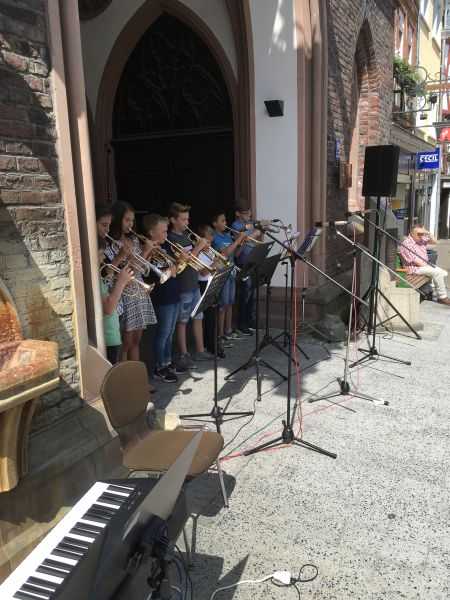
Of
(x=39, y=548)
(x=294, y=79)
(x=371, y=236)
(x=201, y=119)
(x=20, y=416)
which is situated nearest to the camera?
(x=39, y=548)

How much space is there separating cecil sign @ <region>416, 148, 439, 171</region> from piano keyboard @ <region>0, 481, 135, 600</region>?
635 inches

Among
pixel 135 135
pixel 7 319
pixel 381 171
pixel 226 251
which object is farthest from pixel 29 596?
pixel 135 135

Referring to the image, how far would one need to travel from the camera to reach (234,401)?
4.94m

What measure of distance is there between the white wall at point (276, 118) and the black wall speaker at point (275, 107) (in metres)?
0.07

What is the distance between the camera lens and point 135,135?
29.2 feet

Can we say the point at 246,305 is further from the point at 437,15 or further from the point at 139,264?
the point at 437,15

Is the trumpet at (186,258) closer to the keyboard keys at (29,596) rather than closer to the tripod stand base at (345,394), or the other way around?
the tripod stand base at (345,394)

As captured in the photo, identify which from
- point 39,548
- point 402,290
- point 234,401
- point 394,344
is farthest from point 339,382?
point 39,548

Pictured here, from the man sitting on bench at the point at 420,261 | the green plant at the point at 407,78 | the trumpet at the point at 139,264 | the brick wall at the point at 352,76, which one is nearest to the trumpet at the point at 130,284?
the trumpet at the point at 139,264

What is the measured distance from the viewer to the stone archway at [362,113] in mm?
9977

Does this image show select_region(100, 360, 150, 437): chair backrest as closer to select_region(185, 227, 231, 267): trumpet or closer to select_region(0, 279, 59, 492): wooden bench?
select_region(0, 279, 59, 492): wooden bench

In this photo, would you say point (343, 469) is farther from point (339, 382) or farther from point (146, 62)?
point (146, 62)

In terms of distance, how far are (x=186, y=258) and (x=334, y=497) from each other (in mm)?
2741

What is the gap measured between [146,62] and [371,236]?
5.07 m
